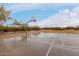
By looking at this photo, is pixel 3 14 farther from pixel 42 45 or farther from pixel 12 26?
pixel 42 45

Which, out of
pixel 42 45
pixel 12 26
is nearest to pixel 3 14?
pixel 12 26

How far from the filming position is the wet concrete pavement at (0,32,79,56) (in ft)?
10.3

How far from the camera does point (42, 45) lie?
322 cm

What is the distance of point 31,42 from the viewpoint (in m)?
3.25

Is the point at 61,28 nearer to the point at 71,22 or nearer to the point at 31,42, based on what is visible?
the point at 71,22

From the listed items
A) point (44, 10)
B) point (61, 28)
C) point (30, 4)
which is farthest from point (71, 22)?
point (30, 4)

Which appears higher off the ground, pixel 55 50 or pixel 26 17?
pixel 26 17

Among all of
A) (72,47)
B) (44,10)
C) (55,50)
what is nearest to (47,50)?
(55,50)

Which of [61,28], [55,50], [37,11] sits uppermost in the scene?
[37,11]

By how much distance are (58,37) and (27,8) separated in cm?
58

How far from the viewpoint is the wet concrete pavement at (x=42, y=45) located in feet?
10.3

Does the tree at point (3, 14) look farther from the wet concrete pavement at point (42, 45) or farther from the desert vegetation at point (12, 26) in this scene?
the wet concrete pavement at point (42, 45)

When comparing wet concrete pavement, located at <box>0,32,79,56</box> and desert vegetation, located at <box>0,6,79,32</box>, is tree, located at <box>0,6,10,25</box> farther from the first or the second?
wet concrete pavement, located at <box>0,32,79,56</box>

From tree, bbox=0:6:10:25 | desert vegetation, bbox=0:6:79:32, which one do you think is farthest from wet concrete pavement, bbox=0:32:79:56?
tree, bbox=0:6:10:25
